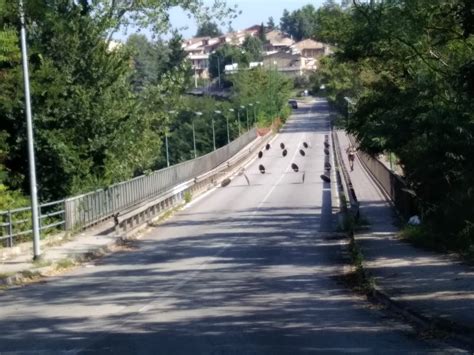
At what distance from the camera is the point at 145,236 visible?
33.9m

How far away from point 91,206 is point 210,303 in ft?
58.7

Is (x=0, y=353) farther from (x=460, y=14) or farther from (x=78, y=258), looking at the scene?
(x=78, y=258)

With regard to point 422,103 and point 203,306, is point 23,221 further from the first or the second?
point 203,306

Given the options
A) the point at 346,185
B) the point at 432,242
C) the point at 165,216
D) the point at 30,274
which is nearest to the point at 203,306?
the point at 30,274

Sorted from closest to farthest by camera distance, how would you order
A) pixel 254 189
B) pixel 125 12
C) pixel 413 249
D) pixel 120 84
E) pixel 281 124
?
1. pixel 413 249
2. pixel 120 84
3. pixel 125 12
4. pixel 254 189
5. pixel 281 124

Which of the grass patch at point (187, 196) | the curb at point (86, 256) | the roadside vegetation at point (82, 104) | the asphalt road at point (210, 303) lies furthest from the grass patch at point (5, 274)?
the grass patch at point (187, 196)

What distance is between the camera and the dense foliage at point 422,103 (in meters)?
18.9

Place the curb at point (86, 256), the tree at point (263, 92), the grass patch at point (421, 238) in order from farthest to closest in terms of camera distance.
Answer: the tree at point (263, 92) < the grass patch at point (421, 238) < the curb at point (86, 256)

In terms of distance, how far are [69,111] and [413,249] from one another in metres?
16.6

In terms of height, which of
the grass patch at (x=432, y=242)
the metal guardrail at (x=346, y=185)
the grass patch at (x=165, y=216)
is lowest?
the grass patch at (x=165, y=216)

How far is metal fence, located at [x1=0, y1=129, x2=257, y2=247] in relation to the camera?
27203 mm

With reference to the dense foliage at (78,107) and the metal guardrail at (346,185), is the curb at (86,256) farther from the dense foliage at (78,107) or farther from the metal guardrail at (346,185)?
the metal guardrail at (346,185)

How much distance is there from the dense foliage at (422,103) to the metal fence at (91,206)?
9.51m

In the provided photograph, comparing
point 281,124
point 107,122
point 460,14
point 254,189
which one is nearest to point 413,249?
point 460,14
